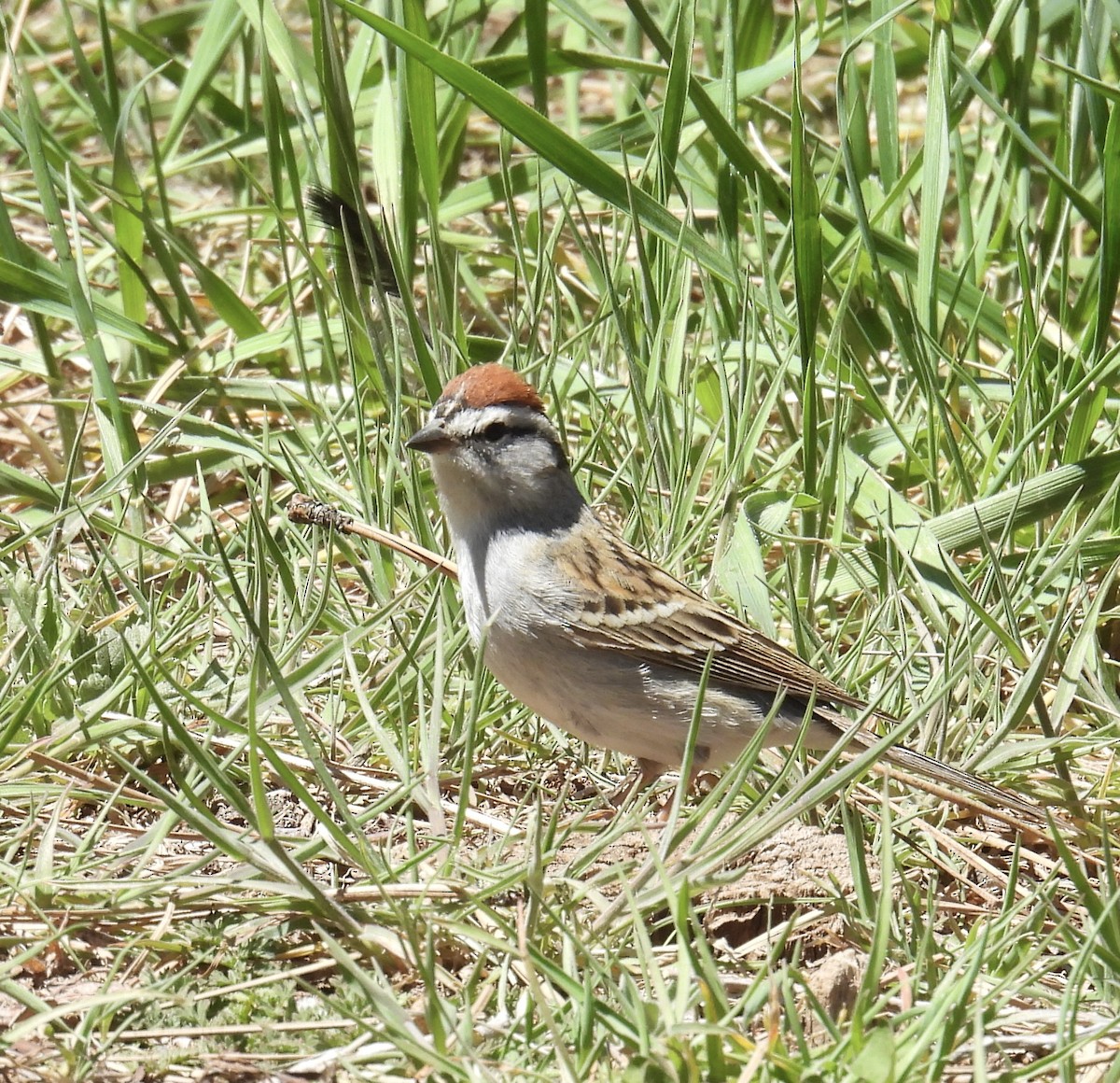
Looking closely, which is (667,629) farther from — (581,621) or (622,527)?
(622,527)

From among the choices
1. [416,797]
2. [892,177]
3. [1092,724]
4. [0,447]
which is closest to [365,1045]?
[416,797]

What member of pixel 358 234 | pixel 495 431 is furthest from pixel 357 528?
pixel 358 234

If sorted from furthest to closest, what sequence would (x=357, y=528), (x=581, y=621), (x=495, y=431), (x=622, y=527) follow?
(x=622, y=527), (x=495, y=431), (x=581, y=621), (x=357, y=528)

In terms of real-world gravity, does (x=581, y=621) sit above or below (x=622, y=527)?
above

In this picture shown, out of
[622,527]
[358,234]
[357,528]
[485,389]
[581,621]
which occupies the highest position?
[358,234]

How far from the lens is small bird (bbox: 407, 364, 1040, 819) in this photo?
280 centimetres

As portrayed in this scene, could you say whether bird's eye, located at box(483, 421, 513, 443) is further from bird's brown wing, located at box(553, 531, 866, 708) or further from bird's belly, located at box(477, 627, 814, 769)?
bird's belly, located at box(477, 627, 814, 769)

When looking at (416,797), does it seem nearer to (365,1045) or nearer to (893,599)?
(365,1045)

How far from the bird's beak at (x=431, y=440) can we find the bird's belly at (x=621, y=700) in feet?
1.33

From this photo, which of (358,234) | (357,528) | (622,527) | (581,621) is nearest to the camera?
(357,528)


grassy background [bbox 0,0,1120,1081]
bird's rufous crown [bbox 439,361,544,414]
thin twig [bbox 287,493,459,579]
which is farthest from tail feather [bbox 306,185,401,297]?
thin twig [bbox 287,493,459,579]

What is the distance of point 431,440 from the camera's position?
9.55 feet

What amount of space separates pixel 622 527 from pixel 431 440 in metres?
0.84

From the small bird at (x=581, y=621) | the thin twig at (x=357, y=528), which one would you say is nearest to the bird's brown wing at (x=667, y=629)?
the small bird at (x=581, y=621)
